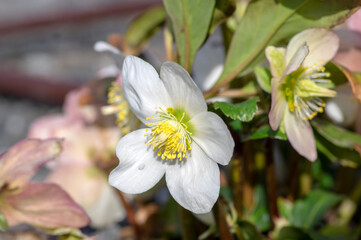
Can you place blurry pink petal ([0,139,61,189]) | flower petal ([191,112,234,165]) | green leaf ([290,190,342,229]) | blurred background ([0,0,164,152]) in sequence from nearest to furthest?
flower petal ([191,112,234,165]) < blurry pink petal ([0,139,61,189]) < green leaf ([290,190,342,229]) < blurred background ([0,0,164,152])

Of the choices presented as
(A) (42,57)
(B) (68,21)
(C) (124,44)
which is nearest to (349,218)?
(C) (124,44)

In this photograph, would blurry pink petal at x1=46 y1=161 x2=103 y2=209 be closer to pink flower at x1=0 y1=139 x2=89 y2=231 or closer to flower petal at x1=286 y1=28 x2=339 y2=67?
pink flower at x1=0 y1=139 x2=89 y2=231

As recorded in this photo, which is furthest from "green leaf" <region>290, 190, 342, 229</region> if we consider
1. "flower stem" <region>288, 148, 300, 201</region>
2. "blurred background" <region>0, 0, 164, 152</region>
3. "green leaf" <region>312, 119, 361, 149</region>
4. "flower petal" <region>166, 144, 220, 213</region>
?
"blurred background" <region>0, 0, 164, 152</region>

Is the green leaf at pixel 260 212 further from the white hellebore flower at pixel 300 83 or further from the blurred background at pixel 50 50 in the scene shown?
the blurred background at pixel 50 50

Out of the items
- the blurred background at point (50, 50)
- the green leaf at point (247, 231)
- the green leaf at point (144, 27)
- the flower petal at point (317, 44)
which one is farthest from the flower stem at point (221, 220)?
the blurred background at point (50, 50)

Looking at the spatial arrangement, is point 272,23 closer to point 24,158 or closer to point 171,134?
point 171,134

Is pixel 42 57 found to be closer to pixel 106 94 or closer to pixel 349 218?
pixel 106 94
